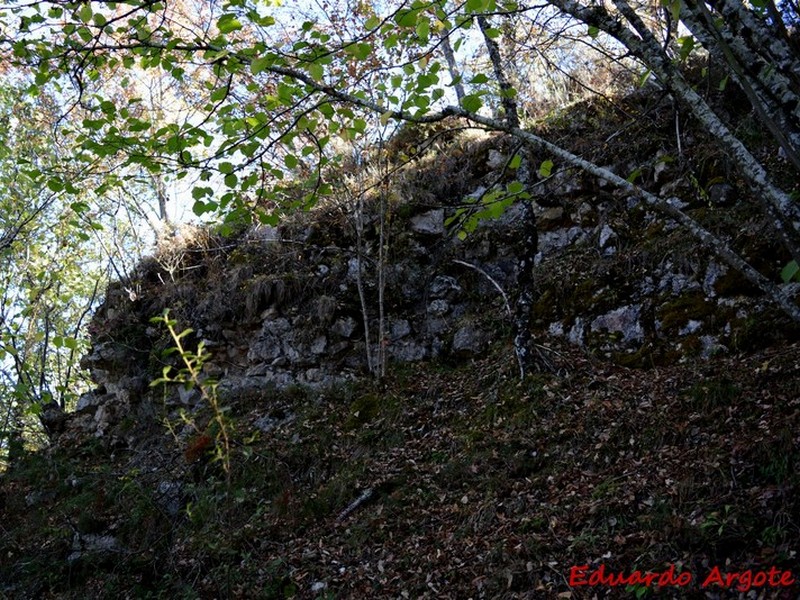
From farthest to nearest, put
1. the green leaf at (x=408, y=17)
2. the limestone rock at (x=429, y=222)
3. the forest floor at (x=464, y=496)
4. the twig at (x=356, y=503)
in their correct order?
the limestone rock at (x=429, y=222), the twig at (x=356, y=503), the forest floor at (x=464, y=496), the green leaf at (x=408, y=17)

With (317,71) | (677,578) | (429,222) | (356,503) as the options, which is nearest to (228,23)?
(317,71)

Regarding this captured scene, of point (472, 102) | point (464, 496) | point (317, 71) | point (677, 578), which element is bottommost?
point (677, 578)

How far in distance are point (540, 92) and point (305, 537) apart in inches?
329

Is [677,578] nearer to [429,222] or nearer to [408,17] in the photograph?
[408,17]

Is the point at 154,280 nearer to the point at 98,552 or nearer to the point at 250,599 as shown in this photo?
the point at 98,552

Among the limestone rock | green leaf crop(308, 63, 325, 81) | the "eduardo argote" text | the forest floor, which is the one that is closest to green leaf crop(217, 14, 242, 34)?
green leaf crop(308, 63, 325, 81)

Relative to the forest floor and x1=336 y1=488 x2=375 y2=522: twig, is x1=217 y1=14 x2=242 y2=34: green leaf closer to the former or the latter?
the forest floor

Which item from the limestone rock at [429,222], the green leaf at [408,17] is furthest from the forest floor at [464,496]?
the green leaf at [408,17]

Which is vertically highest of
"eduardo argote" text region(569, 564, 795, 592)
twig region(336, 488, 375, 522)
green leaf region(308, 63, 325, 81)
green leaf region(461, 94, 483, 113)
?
green leaf region(308, 63, 325, 81)

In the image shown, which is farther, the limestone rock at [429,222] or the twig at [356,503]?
the limestone rock at [429,222]

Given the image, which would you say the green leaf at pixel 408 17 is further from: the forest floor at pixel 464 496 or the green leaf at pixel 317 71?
the forest floor at pixel 464 496

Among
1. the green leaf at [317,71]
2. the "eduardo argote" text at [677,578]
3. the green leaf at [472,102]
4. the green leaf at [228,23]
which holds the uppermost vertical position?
the green leaf at [228,23]

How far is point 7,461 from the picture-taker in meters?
8.11

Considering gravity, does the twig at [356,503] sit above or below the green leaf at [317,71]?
below
